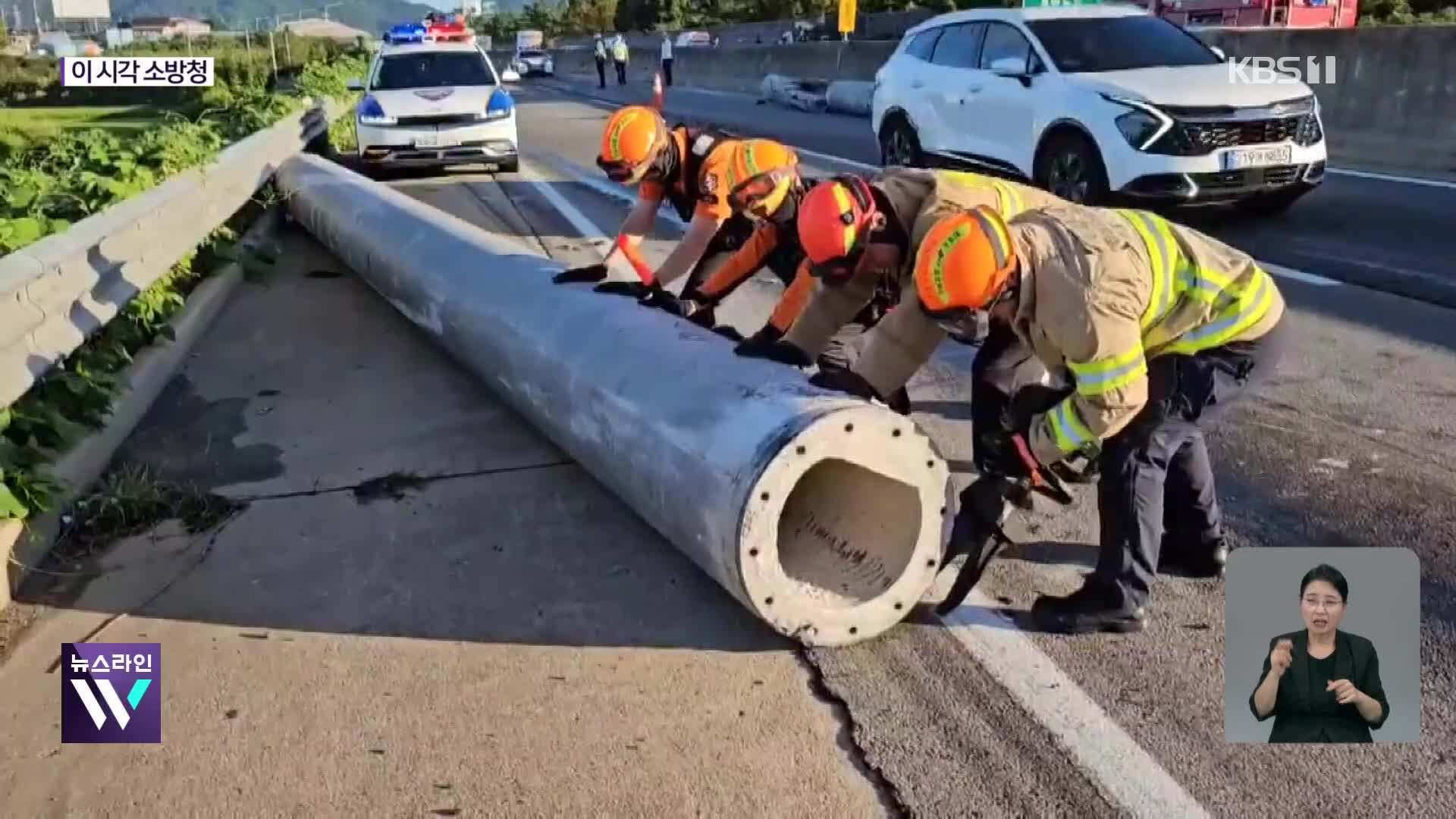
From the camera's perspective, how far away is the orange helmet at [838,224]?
14.1ft

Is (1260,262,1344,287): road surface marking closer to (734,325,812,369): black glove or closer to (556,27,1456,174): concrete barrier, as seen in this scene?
(734,325,812,369): black glove

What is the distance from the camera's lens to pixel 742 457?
144 inches

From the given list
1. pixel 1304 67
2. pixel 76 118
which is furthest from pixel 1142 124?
pixel 76 118

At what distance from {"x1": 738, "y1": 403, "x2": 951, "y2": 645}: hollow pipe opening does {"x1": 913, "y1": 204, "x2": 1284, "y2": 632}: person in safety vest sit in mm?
299

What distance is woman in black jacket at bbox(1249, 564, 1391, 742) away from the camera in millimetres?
3100

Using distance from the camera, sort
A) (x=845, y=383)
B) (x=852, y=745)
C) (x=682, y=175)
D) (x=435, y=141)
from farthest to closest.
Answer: (x=435, y=141)
(x=682, y=175)
(x=845, y=383)
(x=852, y=745)

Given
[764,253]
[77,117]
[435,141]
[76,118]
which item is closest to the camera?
[764,253]

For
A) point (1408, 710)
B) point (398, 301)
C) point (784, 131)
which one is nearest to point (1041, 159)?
point (398, 301)

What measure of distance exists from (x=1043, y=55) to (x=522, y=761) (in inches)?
355

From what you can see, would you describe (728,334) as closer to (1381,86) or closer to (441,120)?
(441,120)

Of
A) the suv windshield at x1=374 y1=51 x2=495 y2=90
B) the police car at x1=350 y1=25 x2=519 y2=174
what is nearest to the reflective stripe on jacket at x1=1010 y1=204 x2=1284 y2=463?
the police car at x1=350 y1=25 x2=519 y2=174

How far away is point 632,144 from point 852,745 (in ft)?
10.3

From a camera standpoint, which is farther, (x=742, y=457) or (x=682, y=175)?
(x=682, y=175)

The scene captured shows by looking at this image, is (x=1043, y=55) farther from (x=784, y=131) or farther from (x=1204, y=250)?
(x=784, y=131)
